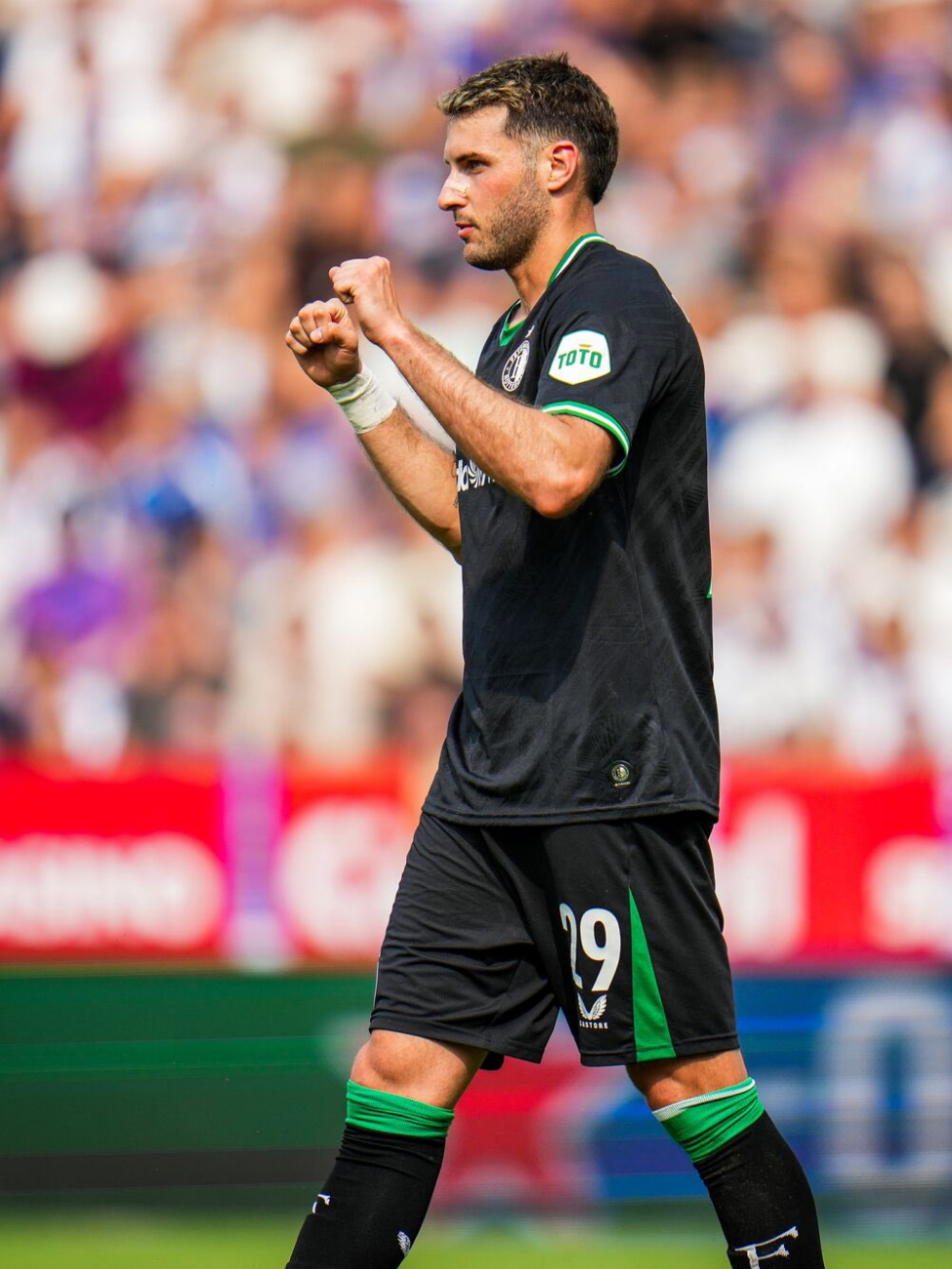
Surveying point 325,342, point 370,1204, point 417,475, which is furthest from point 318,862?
point 370,1204

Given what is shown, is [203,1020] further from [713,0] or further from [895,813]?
[713,0]

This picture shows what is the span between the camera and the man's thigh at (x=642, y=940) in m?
2.92

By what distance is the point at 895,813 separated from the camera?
5.91m

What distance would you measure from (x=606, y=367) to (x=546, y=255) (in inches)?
16.5

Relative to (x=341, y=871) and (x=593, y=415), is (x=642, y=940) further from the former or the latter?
(x=341, y=871)

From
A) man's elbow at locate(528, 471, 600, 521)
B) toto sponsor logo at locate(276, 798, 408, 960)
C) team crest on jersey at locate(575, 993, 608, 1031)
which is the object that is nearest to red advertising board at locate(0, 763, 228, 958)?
toto sponsor logo at locate(276, 798, 408, 960)

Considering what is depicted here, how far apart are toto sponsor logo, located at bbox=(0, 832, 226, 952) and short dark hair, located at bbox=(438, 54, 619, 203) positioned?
3589 mm

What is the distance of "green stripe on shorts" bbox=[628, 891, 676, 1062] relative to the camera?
2.91 m

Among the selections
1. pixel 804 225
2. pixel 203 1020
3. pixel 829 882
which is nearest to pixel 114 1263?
pixel 203 1020

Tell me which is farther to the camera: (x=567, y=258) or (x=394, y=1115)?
(x=567, y=258)

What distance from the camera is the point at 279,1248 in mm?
4465

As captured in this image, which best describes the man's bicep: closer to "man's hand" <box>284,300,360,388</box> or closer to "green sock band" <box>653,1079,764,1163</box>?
"man's hand" <box>284,300,360,388</box>

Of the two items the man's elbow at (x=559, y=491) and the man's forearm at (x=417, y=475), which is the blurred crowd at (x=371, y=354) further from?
the man's elbow at (x=559, y=491)

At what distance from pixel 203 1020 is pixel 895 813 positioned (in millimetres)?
2338
